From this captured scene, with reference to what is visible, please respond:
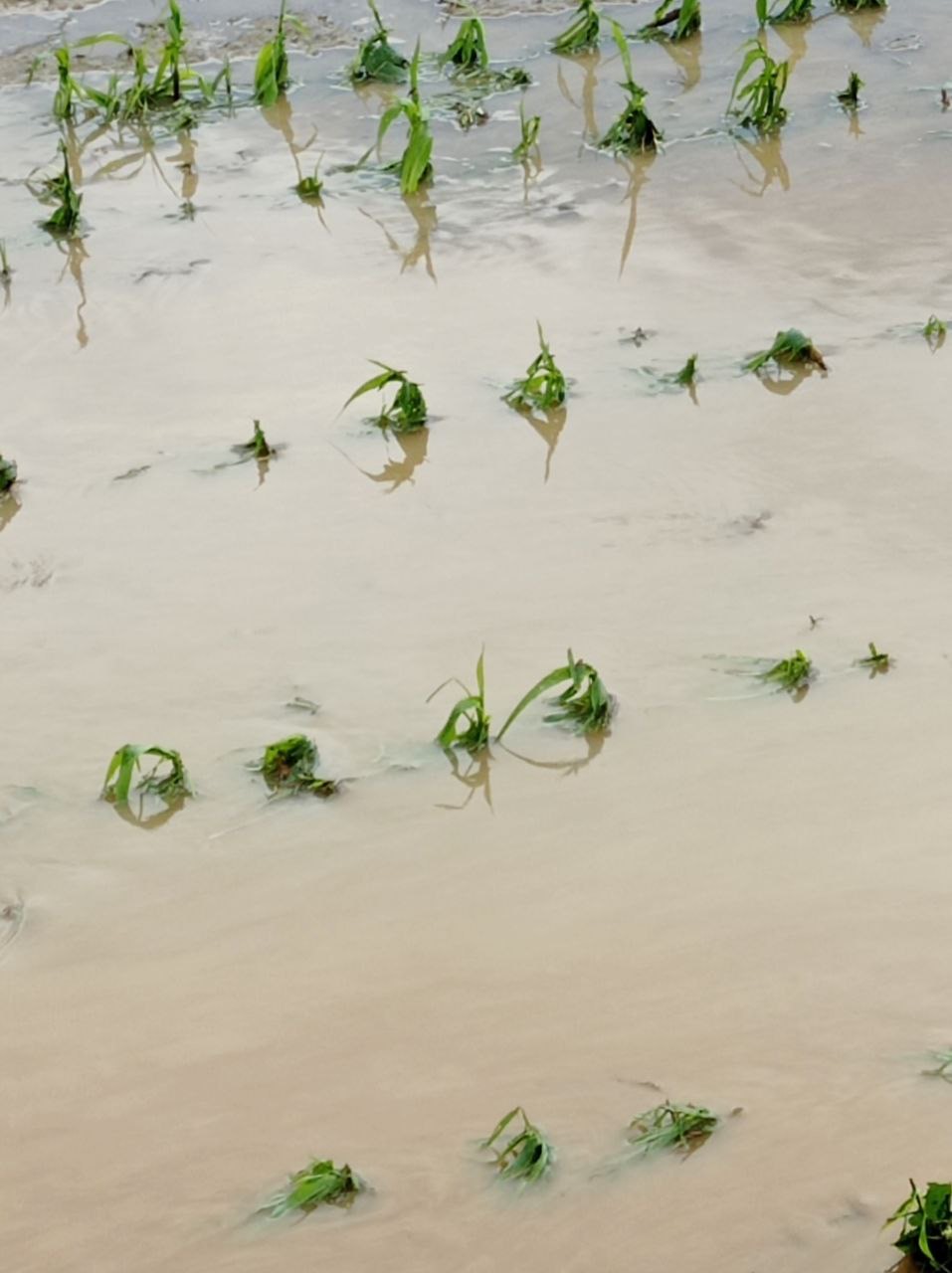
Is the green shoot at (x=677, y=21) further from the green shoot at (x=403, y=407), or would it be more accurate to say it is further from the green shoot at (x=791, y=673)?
the green shoot at (x=791, y=673)

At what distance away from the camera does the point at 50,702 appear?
11.4ft

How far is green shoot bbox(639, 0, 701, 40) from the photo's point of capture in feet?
21.7

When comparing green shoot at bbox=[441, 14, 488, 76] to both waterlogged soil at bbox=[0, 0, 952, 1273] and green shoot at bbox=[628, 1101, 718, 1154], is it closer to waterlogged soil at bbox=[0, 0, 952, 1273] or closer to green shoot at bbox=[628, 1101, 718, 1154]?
waterlogged soil at bbox=[0, 0, 952, 1273]

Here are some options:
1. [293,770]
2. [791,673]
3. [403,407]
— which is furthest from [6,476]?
[791,673]

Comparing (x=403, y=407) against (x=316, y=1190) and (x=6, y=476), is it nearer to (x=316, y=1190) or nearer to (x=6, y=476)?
(x=6, y=476)

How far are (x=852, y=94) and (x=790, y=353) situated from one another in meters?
2.05

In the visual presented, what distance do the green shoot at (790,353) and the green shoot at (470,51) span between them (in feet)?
8.31

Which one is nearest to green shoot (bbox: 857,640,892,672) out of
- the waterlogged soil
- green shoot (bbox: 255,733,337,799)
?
the waterlogged soil


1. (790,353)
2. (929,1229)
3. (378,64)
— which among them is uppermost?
(378,64)

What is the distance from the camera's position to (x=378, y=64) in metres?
6.41

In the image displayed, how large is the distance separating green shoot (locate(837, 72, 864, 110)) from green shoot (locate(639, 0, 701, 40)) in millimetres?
833

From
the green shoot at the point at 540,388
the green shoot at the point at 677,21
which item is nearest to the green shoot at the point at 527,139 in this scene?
the green shoot at the point at 677,21

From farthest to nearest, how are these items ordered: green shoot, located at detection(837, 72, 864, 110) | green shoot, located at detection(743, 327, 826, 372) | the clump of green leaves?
green shoot, located at detection(837, 72, 864, 110)
green shoot, located at detection(743, 327, 826, 372)
the clump of green leaves

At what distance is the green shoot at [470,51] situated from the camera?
21.2 feet
